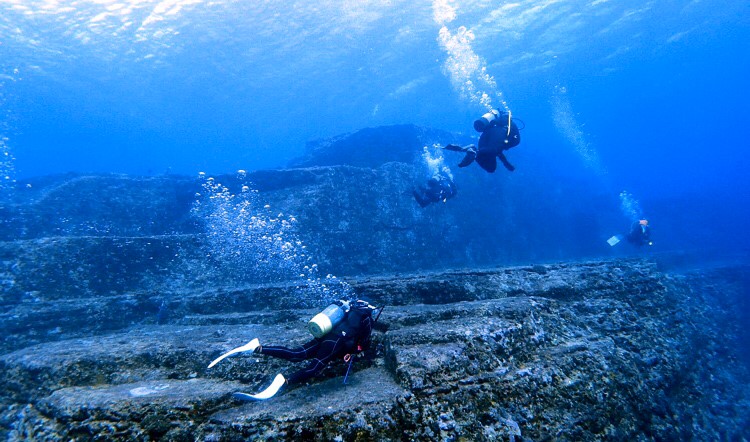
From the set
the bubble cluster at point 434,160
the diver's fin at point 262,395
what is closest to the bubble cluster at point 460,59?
the bubble cluster at point 434,160

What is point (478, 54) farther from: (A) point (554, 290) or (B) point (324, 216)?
(A) point (554, 290)

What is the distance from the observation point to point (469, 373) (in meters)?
3.57

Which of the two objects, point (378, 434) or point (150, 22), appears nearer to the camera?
point (378, 434)

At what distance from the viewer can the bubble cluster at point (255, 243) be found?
8302 millimetres

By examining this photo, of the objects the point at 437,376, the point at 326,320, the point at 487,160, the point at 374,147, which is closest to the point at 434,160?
the point at 374,147

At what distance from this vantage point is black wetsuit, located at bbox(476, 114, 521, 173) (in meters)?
7.40

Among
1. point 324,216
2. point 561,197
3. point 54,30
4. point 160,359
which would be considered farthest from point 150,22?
point 561,197

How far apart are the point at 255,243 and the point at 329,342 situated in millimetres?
8664

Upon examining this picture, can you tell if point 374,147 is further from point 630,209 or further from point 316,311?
point 630,209

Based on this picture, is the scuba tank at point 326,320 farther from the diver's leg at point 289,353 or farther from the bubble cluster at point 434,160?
the bubble cluster at point 434,160

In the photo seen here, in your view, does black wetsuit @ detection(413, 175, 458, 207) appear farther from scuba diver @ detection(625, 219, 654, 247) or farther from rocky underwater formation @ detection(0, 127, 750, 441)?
scuba diver @ detection(625, 219, 654, 247)

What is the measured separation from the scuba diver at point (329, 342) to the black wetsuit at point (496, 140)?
5.20 metres

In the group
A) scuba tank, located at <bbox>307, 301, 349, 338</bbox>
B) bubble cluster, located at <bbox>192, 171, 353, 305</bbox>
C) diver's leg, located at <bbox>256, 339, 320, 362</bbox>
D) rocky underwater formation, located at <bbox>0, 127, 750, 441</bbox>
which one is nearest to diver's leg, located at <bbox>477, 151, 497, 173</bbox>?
rocky underwater formation, located at <bbox>0, 127, 750, 441</bbox>

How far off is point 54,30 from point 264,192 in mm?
23862
